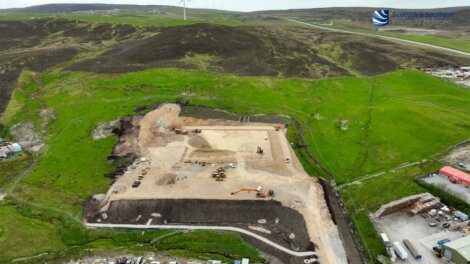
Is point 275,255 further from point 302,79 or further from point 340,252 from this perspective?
point 302,79

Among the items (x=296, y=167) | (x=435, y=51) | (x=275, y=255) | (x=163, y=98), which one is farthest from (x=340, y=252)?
(x=435, y=51)

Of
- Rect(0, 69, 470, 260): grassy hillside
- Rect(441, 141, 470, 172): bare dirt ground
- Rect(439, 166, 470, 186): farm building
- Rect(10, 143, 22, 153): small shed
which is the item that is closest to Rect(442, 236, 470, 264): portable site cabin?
Rect(0, 69, 470, 260): grassy hillside

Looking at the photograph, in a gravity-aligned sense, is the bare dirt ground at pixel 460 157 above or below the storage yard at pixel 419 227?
above

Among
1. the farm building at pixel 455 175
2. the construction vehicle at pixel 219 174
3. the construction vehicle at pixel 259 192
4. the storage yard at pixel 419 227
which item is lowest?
the storage yard at pixel 419 227

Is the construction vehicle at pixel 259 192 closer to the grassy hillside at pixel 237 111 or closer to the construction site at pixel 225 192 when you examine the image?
the construction site at pixel 225 192

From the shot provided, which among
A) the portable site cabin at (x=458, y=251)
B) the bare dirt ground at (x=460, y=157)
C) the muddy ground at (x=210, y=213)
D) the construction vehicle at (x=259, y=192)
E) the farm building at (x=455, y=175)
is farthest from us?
the bare dirt ground at (x=460, y=157)

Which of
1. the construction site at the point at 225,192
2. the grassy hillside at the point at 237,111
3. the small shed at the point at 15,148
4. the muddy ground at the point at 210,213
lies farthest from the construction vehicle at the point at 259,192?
the small shed at the point at 15,148

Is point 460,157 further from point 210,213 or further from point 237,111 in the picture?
point 210,213
